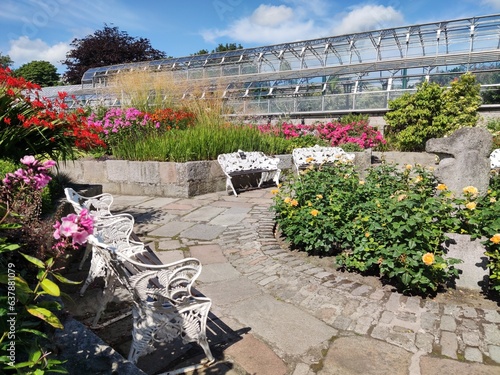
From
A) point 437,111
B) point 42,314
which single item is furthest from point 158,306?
point 437,111

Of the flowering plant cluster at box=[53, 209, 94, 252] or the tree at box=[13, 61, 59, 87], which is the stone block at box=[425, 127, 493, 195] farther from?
the tree at box=[13, 61, 59, 87]

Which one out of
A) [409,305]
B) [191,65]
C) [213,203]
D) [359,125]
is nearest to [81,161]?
[213,203]

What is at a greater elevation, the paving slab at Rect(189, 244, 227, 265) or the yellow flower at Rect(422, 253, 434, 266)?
the yellow flower at Rect(422, 253, 434, 266)

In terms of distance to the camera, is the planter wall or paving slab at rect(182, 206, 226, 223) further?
the planter wall

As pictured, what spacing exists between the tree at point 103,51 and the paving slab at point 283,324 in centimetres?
2768

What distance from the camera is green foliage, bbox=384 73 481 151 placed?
29.2ft

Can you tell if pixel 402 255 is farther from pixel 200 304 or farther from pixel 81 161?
pixel 81 161

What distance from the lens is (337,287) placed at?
2609mm

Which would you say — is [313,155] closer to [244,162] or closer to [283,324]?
[244,162]

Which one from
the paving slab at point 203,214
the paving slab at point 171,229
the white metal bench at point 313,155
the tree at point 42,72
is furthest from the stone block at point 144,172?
the tree at point 42,72

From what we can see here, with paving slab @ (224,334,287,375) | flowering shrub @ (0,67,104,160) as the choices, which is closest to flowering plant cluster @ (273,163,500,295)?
paving slab @ (224,334,287,375)

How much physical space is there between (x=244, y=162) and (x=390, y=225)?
3748mm

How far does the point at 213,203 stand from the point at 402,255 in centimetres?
338

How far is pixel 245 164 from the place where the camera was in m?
6.10
